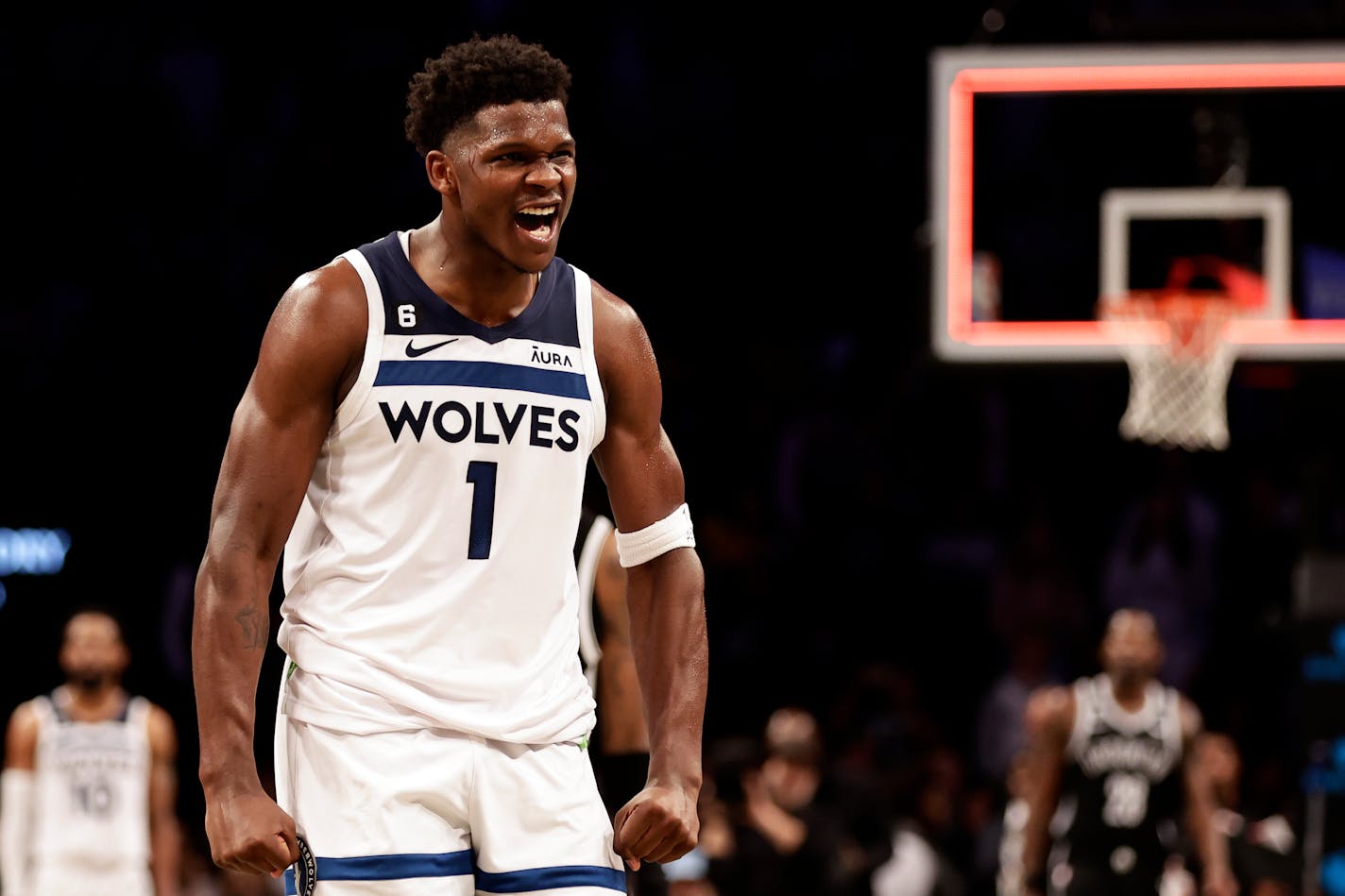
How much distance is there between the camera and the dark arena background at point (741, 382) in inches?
528

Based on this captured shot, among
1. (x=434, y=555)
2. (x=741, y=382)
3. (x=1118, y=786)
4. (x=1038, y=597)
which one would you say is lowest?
(x=1118, y=786)

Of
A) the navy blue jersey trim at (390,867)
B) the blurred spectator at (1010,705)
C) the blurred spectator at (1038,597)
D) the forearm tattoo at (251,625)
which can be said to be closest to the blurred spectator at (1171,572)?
the blurred spectator at (1038,597)

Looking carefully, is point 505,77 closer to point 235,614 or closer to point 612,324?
point 612,324

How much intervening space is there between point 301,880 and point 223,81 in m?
12.6

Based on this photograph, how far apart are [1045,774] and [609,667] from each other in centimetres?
398

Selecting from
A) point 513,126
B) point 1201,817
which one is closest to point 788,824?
point 1201,817

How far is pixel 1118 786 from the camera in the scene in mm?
8930

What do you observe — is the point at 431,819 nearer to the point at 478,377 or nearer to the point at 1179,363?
the point at 478,377

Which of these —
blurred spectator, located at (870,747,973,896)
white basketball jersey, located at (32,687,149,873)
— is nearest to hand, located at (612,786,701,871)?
white basketball jersey, located at (32,687,149,873)

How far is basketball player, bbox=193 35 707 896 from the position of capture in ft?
10.7

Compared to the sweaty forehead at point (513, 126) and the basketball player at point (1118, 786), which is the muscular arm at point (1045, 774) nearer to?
the basketball player at point (1118, 786)

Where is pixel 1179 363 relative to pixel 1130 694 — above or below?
above

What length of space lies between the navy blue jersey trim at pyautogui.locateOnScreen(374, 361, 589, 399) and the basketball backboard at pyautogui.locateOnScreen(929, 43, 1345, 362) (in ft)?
20.3

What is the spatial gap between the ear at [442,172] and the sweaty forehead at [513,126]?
67 mm
